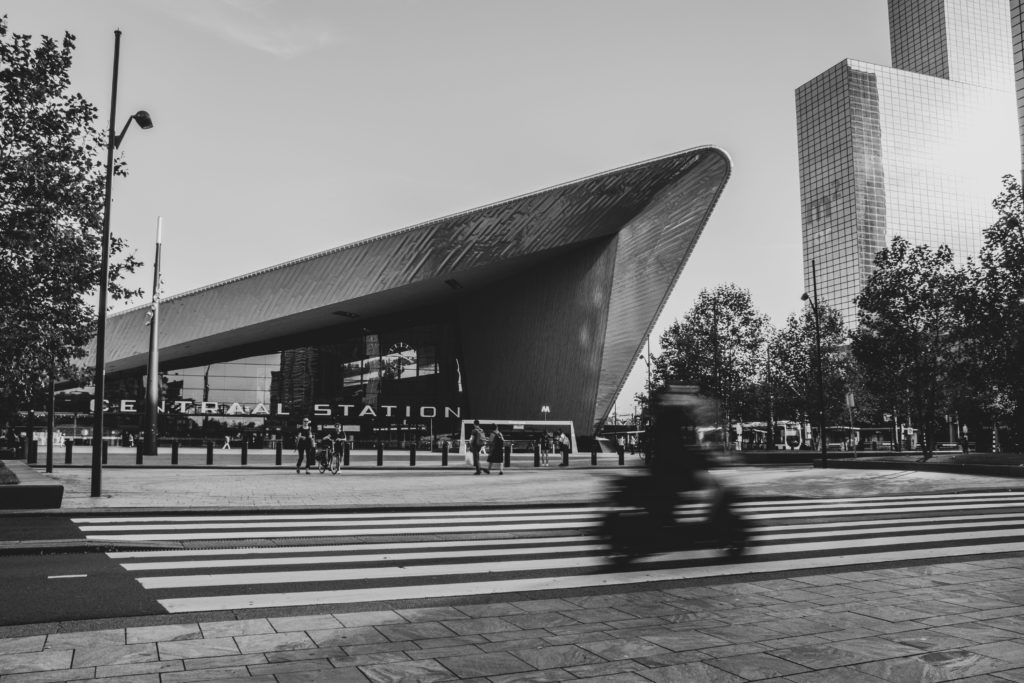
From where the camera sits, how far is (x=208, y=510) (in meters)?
12.0

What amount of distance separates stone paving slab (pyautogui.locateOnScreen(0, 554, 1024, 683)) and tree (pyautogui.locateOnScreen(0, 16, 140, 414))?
12479 mm

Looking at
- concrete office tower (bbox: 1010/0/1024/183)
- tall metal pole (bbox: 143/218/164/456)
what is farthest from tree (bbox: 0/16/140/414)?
concrete office tower (bbox: 1010/0/1024/183)

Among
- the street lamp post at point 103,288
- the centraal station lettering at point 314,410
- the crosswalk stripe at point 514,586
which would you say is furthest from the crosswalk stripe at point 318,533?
the centraal station lettering at point 314,410

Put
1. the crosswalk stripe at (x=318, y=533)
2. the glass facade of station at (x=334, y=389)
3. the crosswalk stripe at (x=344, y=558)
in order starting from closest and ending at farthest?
the crosswalk stripe at (x=344, y=558) < the crosswalk stripe at (x=318, y=533) < the glass facade of station at (x=334, y=389)

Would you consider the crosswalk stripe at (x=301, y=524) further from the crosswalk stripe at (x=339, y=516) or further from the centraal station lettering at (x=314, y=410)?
the centraal station lettering at (x=314, y=410)

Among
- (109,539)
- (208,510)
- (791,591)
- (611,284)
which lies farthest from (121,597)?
(611,284)

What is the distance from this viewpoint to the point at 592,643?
4.50 meters

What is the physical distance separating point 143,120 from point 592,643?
15.4 metres

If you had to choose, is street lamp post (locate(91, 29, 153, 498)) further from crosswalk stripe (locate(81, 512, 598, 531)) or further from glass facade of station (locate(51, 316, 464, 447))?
glass facade of station (locate(51, 316, 464, 447))

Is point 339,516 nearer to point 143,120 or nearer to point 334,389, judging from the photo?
point 143,120

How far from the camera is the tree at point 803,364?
2398 inches

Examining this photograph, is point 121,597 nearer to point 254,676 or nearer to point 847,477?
point 254,676

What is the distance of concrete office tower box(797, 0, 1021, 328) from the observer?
134625mm

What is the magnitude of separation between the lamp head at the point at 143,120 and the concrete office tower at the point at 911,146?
12593 centimetres
